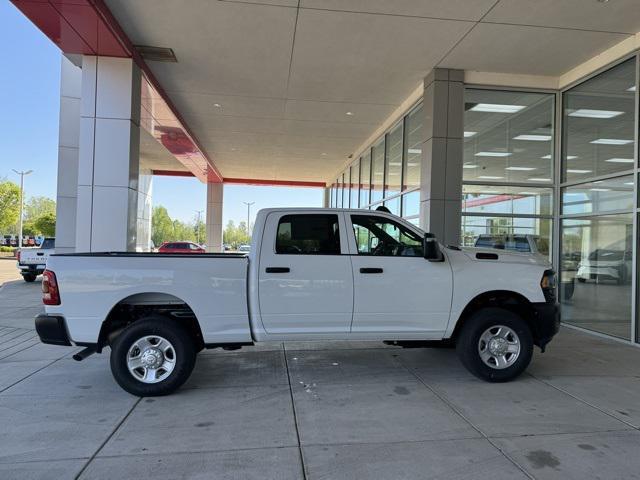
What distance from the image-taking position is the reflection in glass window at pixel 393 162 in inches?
513

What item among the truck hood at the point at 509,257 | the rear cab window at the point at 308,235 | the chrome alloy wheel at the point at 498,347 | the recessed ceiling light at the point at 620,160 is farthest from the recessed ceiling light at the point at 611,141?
the rear cab window at the point at 308,235

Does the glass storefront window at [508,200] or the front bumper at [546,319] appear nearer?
the front bumper at [546,319]

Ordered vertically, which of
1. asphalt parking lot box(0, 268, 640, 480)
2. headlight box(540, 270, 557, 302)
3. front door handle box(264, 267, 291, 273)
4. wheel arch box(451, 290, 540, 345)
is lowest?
asphalt parking lot box(0, 268, 640, 480)

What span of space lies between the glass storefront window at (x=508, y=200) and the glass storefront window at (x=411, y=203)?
1569 millimetres

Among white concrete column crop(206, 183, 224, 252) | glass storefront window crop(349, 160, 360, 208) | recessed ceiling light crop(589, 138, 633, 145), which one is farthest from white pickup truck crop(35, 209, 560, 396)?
white concrete column crop(206, 183, 224, 252)

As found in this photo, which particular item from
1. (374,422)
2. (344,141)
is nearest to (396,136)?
(344,141)

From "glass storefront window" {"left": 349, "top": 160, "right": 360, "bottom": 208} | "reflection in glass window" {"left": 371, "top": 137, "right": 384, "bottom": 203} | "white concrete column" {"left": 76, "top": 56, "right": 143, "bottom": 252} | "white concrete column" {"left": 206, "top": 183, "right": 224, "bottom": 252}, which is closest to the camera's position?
"white concrete column" {"left": 76, "top": 56, "right": 143, "bottom": 252}

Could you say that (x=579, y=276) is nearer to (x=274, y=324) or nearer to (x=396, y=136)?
(x=396, y=136)

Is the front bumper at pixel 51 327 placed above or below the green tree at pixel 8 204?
below

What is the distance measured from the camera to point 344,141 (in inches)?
642

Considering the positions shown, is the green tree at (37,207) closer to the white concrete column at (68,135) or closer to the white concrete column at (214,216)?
the white concrete column at (214,216)

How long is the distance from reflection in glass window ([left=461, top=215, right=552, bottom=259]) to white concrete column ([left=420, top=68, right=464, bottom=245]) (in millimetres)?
592

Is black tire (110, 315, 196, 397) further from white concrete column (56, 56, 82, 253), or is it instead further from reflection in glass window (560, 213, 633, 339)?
white concrete column (56, 56, 82, 253)

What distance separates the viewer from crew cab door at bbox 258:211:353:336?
5164 mm
